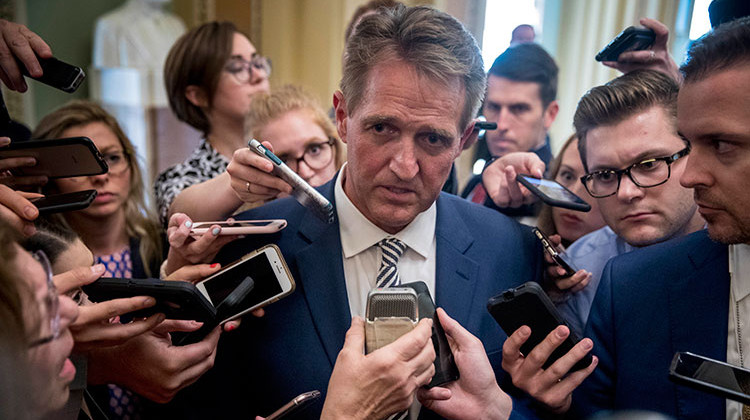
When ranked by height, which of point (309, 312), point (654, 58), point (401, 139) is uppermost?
point (654, 58)

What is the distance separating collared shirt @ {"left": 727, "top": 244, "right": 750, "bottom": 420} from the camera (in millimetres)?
1067

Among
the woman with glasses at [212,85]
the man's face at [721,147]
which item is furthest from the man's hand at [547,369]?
the woman with glasses at [212,85]

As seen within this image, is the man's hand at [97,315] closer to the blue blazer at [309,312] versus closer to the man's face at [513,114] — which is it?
the blue blazer at [309,312]

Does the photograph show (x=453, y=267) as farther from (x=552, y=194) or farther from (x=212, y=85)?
(x=212, y=85)

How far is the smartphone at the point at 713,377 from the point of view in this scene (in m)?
0.85

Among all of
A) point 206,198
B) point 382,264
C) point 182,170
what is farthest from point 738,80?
point 182,170

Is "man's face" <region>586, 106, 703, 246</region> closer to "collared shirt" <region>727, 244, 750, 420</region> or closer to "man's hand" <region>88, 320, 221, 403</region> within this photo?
"collared shirt" <region>727, 244, 750, 420</region>

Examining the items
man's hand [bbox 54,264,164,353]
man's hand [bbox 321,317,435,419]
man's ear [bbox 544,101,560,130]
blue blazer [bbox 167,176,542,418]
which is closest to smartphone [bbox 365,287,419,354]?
man's hand [bbox 321,317,435,419]

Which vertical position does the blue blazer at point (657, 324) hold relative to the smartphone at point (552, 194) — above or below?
below

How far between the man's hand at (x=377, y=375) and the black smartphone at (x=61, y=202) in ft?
1.75

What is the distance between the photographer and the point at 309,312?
1227mm

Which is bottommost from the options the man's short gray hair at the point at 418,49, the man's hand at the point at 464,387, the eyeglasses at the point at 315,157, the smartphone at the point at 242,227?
the man's hand at the point at 464,387

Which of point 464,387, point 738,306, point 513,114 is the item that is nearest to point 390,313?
point 464,387

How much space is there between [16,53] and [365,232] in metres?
0.78
